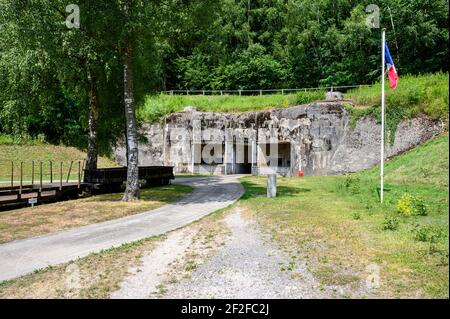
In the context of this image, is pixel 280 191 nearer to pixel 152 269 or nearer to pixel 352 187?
pixel 352 187

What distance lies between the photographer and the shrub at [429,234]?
9352 mm

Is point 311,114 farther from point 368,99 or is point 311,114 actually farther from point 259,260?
point 259,260

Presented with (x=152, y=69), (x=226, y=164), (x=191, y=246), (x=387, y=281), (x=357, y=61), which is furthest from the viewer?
(x=357, y=61)

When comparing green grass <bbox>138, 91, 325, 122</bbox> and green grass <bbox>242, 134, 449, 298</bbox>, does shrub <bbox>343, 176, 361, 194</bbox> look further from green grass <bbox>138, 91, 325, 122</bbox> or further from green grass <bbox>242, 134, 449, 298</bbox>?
green grass <bbox>138, 91, 325, 122</bbox>

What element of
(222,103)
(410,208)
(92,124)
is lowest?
(410,208)

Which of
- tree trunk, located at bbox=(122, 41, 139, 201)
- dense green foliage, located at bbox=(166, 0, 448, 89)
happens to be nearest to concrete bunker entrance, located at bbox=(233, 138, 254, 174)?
dense green foliage, located at bbox=(166, 0, 448, 89)

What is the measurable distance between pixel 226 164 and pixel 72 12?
20443mm

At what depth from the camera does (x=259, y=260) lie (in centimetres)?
856

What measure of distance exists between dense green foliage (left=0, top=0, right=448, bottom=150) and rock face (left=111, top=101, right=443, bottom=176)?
6.52 feet

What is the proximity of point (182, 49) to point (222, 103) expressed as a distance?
34.1ft

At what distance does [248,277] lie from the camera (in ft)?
24.6

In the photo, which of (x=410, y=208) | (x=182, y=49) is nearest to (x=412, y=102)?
(x=182, y=49)

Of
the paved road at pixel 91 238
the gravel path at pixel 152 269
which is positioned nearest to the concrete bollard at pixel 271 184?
the paved road at pixel 91 238
